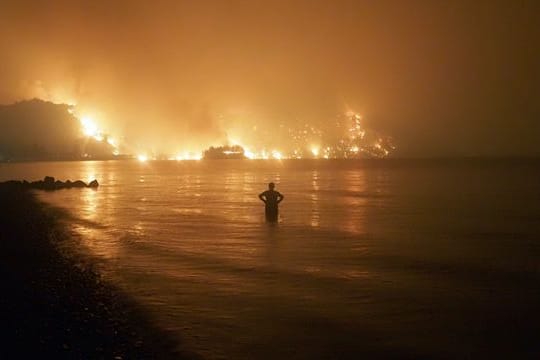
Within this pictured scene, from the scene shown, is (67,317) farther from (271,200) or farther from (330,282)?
(271,200)

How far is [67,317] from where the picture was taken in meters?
11.4

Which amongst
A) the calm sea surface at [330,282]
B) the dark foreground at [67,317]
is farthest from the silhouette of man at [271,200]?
the dark foreground at [67,317]

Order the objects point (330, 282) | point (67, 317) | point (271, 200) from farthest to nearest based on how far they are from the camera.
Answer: point (271, 200) < point (330, 282) < point (67, 317)

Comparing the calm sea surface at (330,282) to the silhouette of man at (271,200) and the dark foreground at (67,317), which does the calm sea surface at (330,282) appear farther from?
the silhouette of man at (271,200)

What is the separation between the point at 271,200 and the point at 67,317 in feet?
55.3

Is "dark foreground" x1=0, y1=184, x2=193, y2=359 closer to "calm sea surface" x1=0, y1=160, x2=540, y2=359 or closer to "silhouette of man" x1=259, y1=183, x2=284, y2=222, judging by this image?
"calm sea surface" x1=0, y1=160, x2=540, y2=359

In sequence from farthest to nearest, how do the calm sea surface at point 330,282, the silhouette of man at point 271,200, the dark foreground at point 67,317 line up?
the silhouette of man at point 271,200
the calm sea surface at point 330,282
the dark foreground at point 67,317

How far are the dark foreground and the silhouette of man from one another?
1105 cm

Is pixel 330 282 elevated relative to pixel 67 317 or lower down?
lower down

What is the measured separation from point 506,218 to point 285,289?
87.0 feet

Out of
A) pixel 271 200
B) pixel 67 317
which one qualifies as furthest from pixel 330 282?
pixel 271 200

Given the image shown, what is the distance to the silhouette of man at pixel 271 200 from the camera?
26.5 metres

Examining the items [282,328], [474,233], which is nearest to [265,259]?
[282,328]

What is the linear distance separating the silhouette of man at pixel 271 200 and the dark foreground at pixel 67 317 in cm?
1105
